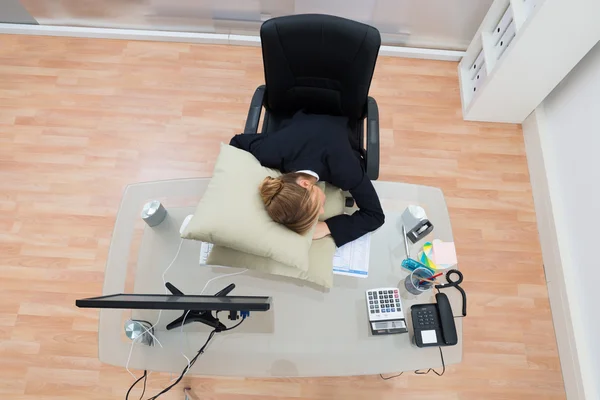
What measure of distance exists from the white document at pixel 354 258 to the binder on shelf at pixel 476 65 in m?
1.68

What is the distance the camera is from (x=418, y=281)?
138 cm

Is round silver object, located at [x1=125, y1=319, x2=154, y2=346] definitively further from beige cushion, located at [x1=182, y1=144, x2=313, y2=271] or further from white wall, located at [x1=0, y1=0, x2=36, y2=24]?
white wall, located at [x1=0, y1=0, x2=36, y2=24]

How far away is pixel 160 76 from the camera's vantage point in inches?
106

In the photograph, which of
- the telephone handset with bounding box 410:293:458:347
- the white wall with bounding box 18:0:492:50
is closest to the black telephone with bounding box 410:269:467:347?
the telephone handset with bounding box 410:293:458:347

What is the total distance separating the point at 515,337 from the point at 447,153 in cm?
118

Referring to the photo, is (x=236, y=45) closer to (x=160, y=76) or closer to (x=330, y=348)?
(x=160, y=76)

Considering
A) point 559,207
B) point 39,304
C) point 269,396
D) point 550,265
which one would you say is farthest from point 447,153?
point 39,304

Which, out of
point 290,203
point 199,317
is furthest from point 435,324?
point 199,317

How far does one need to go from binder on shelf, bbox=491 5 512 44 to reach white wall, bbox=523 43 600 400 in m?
0.47

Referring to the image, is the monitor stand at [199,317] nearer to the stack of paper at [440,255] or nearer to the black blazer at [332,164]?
the black blazer at [332,164]

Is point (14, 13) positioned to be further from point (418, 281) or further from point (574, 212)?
point (574, 212)

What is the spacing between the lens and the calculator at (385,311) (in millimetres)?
1350

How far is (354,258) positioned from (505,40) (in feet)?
5.52

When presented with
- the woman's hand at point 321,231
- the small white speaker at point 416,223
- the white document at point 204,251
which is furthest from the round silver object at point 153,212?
the small white speaker at point 416,223
